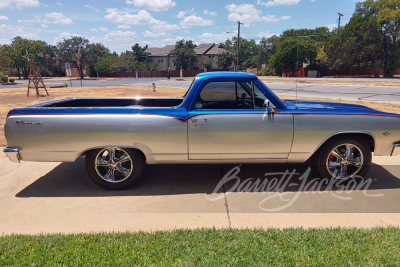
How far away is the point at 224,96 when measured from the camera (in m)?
5.05

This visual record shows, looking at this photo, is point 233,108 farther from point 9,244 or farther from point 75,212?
point 9,244

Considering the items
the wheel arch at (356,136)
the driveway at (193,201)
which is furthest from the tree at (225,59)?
the wheel arch at (356,136)

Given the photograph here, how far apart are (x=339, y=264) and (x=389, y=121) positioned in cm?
261

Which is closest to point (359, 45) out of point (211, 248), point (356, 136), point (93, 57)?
point (356, 136)

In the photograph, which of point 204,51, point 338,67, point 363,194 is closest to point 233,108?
point 363,194

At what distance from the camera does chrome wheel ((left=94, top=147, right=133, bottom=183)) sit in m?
4.45

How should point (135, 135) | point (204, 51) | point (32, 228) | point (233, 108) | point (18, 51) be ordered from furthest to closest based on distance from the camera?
point (204, 51)
point (18, 51)
point (233, 108)
point (135, 135)
point (32, 228)

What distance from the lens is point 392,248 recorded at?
3.00m

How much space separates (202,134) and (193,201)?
0.92 metres

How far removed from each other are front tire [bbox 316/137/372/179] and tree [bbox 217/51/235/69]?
76.9 meters

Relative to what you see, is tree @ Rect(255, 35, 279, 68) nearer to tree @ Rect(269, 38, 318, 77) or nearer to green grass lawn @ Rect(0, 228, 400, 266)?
tree @ Rect(269, 38, 318, 77)

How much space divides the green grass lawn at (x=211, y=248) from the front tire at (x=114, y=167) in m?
1.30

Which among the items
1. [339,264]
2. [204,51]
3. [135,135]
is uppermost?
[204,51]

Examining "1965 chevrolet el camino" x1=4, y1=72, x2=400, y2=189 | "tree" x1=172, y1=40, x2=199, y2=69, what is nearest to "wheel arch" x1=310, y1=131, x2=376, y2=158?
"1965 chevrolet el camino" x1=4, y1=72, x2=400, y2=189
